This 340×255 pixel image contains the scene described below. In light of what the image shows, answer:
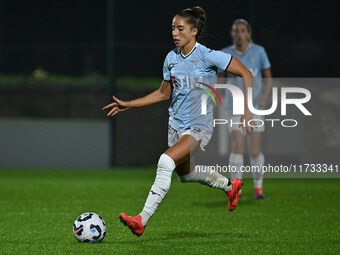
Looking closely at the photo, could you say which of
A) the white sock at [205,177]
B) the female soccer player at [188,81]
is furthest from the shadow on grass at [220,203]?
the female soccer player at [188,81]

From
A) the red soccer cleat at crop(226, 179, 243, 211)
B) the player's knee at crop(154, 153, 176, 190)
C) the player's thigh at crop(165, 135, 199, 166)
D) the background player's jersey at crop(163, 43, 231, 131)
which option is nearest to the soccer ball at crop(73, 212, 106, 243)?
the player's knee at crop(154, 153, 176, 190)

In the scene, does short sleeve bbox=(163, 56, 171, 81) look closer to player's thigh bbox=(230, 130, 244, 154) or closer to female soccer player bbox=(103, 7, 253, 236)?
female soccer player bbox=(103, 7, 253, 236)

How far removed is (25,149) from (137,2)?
409 cm

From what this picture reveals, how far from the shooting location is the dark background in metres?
16.0

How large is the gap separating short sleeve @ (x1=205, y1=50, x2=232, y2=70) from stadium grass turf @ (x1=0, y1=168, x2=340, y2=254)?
60.1 inches

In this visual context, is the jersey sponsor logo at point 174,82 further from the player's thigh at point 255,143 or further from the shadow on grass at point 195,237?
the player's thigh at point 255,143

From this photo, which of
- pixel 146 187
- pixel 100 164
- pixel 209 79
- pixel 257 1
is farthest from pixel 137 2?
pixel 209 79

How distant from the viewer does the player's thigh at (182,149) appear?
6.39m

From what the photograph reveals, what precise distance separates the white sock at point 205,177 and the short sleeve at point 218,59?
984mm

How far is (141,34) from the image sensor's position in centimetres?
1647

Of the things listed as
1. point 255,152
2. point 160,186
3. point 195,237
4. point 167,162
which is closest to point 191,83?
point 167,162

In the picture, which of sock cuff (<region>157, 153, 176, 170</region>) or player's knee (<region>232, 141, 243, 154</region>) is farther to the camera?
player's knee (<region>232, 141, 243, 154</region>)

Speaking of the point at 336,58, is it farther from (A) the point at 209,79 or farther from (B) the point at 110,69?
(A) the point at 209,79

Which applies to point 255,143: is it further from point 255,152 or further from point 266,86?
point 266,86
